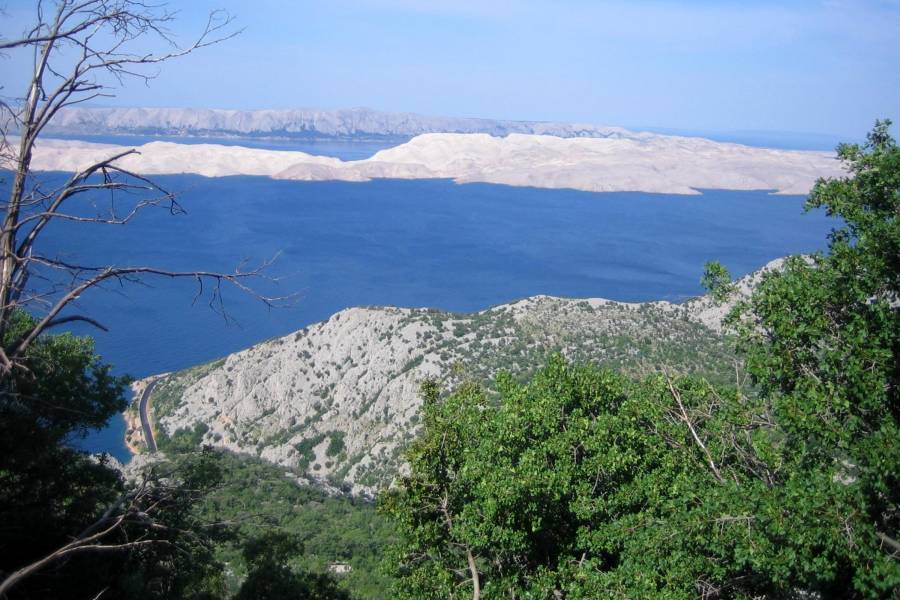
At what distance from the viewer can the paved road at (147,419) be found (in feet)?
85.8

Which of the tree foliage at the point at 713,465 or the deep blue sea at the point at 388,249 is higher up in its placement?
the tree foliage at the point at 713,465

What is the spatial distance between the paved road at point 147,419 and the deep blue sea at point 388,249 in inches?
37.5

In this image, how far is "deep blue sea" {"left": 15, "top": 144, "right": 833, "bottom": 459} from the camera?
43469mm

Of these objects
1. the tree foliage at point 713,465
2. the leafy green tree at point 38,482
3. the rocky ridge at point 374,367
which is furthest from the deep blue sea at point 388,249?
the tree foliage at point 713,465

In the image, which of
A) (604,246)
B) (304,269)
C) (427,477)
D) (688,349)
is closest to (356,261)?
(304,269)

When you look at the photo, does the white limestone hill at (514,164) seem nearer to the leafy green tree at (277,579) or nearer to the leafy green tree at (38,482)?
the leafy green tree at (277,579)

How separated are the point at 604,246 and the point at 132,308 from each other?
46.9m

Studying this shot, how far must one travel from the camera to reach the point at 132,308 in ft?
148

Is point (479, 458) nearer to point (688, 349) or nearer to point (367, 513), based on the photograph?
point (367, 513)

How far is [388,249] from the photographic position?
217ft

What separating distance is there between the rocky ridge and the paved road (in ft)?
1.28

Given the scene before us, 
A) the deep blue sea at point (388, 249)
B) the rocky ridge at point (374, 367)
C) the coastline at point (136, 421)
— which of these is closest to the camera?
the rocky ridge at point (374, 367)

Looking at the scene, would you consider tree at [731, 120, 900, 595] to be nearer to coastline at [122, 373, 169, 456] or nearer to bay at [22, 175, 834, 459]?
coastline at [122, 373, 169, 456]

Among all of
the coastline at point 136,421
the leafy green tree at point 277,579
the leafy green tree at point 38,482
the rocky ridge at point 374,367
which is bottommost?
the coastline at point 136,421
